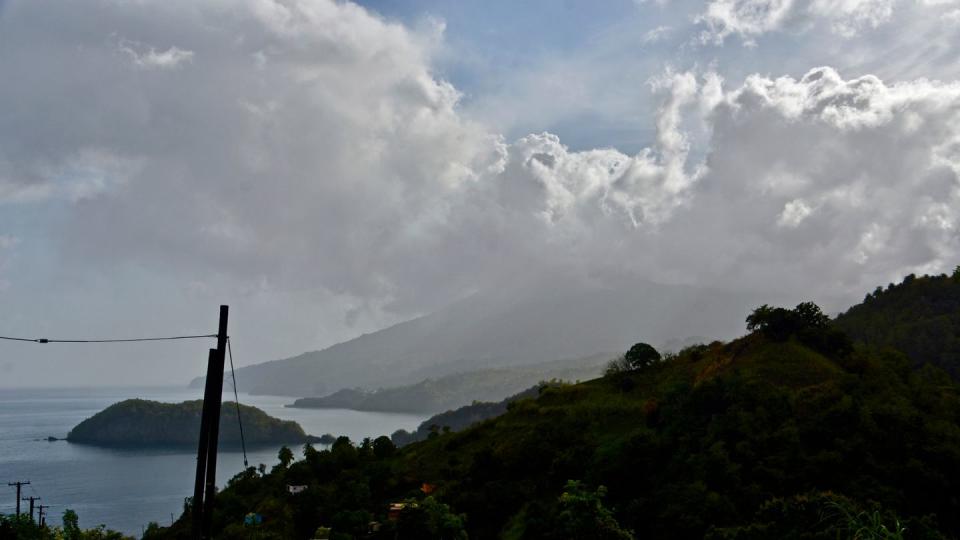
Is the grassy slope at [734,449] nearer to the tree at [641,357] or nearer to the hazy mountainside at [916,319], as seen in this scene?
the tree at [641,357]

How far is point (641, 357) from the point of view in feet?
225

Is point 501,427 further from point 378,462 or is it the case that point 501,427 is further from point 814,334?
point 814,334

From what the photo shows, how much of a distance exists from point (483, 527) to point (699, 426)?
15.0 meters

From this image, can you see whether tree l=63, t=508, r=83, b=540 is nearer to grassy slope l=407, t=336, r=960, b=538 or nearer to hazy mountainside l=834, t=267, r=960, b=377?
grassy slope l=407, t=336, r=960, b=538

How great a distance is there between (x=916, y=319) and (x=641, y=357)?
2346 inches

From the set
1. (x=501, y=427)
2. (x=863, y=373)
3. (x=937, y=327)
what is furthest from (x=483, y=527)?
(x=937, y=327)

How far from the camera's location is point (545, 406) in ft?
219

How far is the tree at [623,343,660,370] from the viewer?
223ft

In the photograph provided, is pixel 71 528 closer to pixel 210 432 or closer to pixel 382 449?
pixel 210 432

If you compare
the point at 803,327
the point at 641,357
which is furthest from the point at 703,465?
the point at 641,357

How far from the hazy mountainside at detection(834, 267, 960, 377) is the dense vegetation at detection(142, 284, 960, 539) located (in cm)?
3986

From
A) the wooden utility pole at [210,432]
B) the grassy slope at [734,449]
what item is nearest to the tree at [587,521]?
the grassy slope at [734,449]

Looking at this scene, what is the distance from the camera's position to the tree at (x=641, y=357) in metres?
68.1

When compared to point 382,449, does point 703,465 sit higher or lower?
lower
